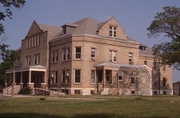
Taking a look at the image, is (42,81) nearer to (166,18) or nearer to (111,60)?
(111,60)

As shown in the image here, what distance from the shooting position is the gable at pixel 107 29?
4719cm

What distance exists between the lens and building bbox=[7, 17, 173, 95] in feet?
147

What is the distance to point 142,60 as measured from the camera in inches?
2226

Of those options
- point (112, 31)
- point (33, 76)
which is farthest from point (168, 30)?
point (33, 76)

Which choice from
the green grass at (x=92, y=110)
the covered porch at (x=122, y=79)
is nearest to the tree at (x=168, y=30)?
the covered porch at (x=122, y=79)

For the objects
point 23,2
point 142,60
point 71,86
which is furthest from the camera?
point 142,60

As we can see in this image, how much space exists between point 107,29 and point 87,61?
20.7 ft

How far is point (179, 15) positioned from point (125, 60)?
484 inches

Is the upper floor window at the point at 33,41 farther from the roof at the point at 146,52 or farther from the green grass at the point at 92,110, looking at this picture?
the green grass at the point at 92,110

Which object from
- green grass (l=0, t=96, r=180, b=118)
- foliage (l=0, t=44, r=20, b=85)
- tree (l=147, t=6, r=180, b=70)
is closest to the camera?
green grass (l=0, t=96, r=180, b=118)

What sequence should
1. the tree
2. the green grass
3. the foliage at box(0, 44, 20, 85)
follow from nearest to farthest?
the green grass < the tree < the foliage at box(0, 44, 20, 85)

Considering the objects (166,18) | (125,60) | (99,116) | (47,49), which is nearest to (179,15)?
(166,18)

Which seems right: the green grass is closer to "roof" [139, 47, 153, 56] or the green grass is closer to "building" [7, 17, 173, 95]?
"building" [7, 17, 173, 95]

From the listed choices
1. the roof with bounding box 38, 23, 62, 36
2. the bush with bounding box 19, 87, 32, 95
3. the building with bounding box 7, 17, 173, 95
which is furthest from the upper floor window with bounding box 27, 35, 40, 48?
the bush with bounding box 19, 87, 32, 95
